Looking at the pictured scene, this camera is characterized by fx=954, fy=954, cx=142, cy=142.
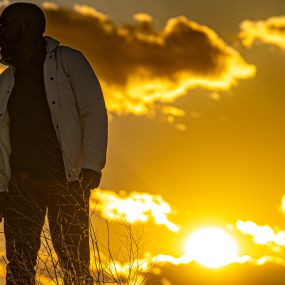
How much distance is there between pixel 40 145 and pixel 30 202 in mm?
386

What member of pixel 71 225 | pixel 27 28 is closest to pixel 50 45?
pixel 27 28

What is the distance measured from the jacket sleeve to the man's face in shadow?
1.29ft

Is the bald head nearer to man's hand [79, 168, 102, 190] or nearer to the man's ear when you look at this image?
the man's ear

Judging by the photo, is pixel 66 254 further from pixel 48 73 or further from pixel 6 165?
pixel 48 73

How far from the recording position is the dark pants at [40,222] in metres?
6.19

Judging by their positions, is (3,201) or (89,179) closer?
(89,179)

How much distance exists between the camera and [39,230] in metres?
6.42

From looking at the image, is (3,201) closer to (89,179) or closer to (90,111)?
(89,179)

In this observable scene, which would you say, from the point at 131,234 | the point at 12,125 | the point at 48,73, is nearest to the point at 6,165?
the point at 12,125

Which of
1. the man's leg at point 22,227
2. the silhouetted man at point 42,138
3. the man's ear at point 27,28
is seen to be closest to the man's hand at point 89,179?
the silhouetted man at point 42,138

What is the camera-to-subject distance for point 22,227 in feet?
21.3

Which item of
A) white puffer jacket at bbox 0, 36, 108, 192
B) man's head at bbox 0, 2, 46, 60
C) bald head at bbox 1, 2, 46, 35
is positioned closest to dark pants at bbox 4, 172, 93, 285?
white puffer jacket at bbox 0, 36, 108, 192

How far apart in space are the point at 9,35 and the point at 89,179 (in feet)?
3.70

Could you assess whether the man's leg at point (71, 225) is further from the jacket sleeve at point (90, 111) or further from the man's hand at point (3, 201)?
the man's hand at point (3, 201)
